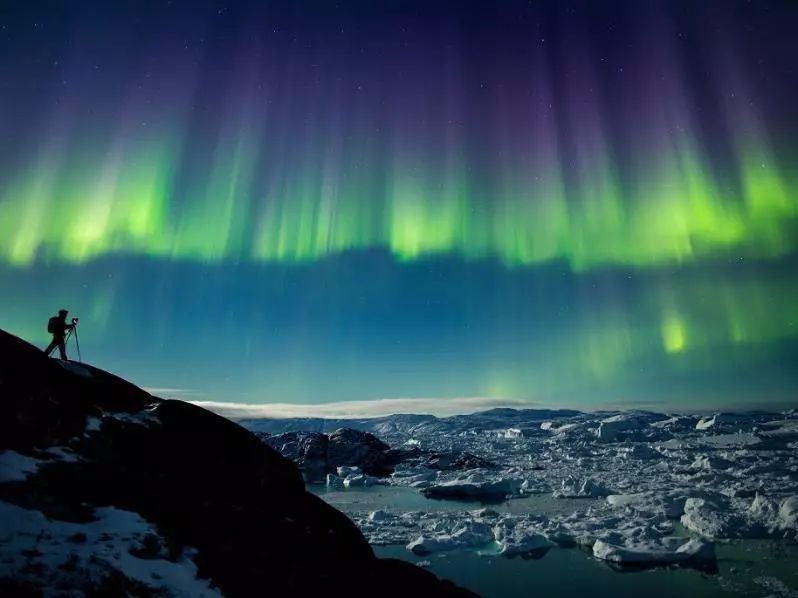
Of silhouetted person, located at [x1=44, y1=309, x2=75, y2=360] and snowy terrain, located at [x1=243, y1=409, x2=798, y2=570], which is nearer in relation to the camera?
silhouetted person, located at [x1=44, y1=309, x2=75, y2=360]

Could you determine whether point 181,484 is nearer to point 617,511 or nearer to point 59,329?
point 59,329

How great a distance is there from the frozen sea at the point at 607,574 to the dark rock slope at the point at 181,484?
1343cm

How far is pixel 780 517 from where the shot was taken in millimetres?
37281

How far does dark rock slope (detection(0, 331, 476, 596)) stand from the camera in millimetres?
12375

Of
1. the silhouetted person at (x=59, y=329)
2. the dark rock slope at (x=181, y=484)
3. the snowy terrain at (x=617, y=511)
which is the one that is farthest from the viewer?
the snowy terrain at (x=617, y=511)

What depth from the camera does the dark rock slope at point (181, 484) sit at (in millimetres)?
12375

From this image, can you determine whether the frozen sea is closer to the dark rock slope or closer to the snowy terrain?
the snowy terrain

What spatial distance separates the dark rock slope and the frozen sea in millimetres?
13430

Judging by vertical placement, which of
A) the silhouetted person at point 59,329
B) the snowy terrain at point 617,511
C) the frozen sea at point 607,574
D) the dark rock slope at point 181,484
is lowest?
the frozen sea at point 607,574

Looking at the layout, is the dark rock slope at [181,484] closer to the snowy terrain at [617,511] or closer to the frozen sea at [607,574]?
the frozen sea at [607,574]

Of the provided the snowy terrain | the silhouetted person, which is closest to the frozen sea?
the snowy terrain

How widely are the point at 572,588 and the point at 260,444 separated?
2088 centimetres

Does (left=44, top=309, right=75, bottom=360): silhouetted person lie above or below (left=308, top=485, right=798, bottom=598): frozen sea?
above

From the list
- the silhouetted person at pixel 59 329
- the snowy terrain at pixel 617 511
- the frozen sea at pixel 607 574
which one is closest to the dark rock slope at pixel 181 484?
the silhouetted person at pixel 59 329
